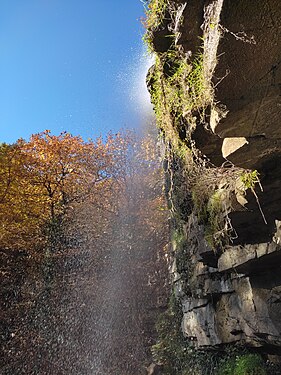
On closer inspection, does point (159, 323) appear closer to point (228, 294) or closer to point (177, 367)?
point (177, 367)

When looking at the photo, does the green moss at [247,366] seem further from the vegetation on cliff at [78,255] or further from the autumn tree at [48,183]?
the autumn tree at [48,183]

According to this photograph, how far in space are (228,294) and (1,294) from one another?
9.61 m

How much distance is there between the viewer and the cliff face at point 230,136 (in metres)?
1.98

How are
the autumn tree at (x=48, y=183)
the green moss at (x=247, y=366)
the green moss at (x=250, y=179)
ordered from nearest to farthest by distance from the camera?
the green moss at (x=250, y=179) → the green moss at (x=247, y=366) → the autumn tree at (x=48, y=183)

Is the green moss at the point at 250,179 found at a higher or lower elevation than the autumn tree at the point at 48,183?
lower

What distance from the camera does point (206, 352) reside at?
755 centimetres

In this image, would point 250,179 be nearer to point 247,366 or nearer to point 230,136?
point 230,136

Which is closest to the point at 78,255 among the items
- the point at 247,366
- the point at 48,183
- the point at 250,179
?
the point at 48,183

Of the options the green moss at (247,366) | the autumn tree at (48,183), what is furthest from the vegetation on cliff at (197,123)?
the autumn tree at (48,183)

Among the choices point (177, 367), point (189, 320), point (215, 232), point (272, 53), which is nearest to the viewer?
point (272, 53)

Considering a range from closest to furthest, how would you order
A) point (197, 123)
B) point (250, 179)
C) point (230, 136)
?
1. point (230, 136)
2. point (197, 123)
3. point (250, 179)

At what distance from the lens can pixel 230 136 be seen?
2604 mm

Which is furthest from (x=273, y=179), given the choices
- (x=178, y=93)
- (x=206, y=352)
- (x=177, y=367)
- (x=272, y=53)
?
(x=177, y=367)

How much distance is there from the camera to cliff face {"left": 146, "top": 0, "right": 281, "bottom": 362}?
1.98 metres
